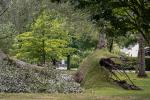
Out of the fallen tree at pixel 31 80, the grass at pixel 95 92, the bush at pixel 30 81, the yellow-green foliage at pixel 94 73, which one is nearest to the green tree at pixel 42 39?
the yellow-green foliage at pixel 94 73

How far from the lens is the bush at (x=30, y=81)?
18.6m

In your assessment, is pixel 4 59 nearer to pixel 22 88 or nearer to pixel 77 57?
pixel 22 88

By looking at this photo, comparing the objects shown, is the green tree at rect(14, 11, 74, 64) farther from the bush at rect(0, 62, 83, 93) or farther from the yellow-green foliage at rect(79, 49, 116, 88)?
the bush at rect(0, 62, 83, 93)

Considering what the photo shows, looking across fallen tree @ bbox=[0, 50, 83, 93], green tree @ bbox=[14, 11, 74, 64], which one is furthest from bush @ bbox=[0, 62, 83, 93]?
green tree @ bbox=[14, 11, 74, 64]

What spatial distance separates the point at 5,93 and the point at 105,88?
563 centimetres

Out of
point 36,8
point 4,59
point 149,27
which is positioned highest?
point 36,8

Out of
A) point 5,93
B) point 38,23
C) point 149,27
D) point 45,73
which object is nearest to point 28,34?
point 38,23

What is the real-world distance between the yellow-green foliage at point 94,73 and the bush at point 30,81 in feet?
8.38

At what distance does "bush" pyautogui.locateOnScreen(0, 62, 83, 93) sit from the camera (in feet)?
61.1

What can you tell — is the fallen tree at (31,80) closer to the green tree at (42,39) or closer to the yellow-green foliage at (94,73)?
the yellow-green foliage at (94,73)

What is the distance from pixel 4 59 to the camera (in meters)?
21.3

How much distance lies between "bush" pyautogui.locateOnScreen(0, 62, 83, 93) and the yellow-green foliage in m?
2.56

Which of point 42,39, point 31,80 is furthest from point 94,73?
point 42,39

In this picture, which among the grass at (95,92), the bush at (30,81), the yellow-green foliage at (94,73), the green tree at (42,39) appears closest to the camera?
the grass at (95,92)
